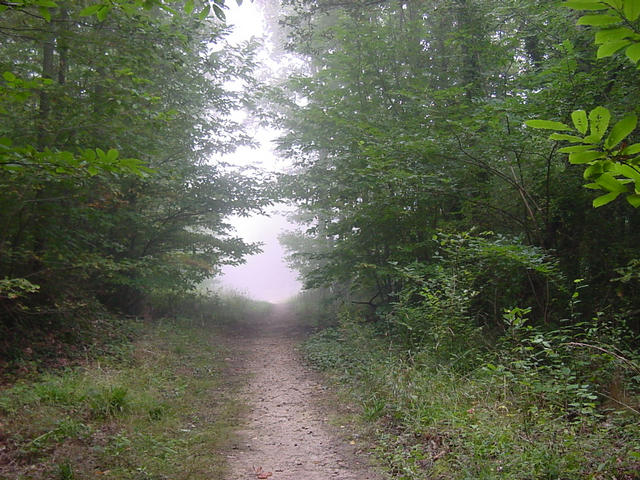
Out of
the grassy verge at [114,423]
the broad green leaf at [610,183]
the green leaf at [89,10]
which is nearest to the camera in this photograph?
the broad green leaf at [610,183]

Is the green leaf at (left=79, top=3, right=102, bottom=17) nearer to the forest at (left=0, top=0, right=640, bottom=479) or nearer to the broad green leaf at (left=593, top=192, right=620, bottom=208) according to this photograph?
the forest at (left=0, top=0, right=640, bottom=479)

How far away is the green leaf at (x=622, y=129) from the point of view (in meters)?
1.33

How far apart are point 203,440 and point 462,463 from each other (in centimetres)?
327

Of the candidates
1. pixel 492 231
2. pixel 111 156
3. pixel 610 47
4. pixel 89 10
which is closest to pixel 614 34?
pixel 610 47

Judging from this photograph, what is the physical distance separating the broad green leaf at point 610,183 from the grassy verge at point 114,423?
14.8 feet

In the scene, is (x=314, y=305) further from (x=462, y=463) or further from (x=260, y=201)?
(x=462, y=463)

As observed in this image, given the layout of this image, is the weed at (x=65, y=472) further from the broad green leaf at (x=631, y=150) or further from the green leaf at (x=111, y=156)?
the broad green leaf at (x=631, y=150)

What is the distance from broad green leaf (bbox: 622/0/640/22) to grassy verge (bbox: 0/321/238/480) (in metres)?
4.90

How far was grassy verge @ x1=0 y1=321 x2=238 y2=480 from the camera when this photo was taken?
4.22 metres

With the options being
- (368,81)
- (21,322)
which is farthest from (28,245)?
(368,81)

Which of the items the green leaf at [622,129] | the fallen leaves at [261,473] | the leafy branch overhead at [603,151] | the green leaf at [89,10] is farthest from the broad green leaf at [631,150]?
the fallen leaves at [261,473]

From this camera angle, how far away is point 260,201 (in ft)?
44.9

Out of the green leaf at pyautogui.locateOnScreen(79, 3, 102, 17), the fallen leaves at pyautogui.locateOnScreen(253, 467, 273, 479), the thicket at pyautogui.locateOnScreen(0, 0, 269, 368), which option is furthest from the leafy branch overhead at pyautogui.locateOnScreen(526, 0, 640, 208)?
the fallen leaves at pyautogui.locateOnScreen(253, 467, 273, 479)

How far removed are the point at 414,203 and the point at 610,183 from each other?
26.9 ft
